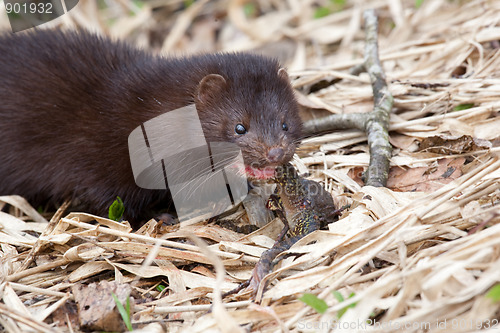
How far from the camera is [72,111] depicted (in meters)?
5.07

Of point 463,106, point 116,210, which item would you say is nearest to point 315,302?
point 116,210

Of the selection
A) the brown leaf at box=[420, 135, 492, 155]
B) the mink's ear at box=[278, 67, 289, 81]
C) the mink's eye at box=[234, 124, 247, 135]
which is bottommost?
the brown leaf at box=[420, 135, 492, 155]

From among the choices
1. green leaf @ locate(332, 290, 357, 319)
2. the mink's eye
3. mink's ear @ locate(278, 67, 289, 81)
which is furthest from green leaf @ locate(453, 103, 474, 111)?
green leaf @ locate(332, 290, 357, 319)

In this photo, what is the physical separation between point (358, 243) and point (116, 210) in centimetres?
225

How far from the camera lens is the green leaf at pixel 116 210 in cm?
480

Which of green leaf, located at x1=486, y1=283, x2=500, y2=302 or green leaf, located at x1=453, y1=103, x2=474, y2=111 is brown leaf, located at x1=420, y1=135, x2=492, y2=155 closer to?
green leaf, located at x1=453, y1=103, x2=474, y2=111

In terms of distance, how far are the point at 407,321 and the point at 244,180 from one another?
2359mm

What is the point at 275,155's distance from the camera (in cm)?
416

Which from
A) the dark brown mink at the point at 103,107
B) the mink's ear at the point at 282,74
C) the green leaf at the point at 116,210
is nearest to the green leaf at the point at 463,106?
the dark brown mink at the point at 103,107

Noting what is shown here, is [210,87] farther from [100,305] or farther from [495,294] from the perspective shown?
[495,294]

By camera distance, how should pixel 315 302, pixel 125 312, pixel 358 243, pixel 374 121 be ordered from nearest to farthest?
1. pixel 315 302
2. pixel 125 312
3. pixel 358 243
4. pixel 374 121

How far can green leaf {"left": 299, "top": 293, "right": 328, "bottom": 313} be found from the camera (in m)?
3.04

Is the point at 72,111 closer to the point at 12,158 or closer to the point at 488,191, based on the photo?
the point at 12,158

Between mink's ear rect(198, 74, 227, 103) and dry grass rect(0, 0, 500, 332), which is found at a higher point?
mink's ear rect(198, 74, 227, 103)
